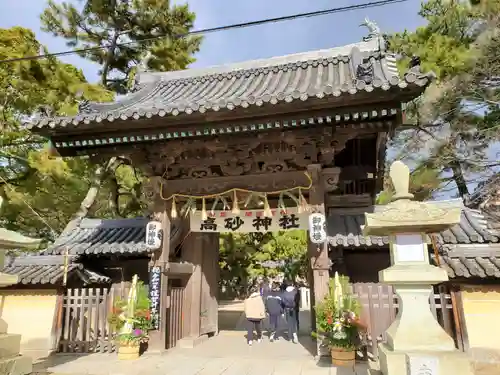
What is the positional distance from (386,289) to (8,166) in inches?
632

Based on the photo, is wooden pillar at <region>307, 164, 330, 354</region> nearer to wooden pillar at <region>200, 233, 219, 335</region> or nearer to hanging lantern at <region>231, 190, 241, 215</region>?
hanging lantern at <region>231, 190, 241, 215</region>

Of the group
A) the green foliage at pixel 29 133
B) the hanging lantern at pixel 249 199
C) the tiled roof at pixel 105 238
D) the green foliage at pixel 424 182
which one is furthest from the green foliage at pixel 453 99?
the green foliage at pixel 29 133

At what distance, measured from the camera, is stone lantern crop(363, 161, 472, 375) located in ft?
12.5

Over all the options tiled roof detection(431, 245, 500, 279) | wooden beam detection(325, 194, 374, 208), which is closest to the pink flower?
wooden beam detection(325, 194, 374, 208)

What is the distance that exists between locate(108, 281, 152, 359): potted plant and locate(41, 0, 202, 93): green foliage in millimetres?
12933

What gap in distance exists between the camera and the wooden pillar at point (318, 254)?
23.5 ft

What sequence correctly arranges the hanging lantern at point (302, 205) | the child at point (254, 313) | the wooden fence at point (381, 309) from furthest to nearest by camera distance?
the child at point (254, 313) → the hanging lantern at point (302, 205) → the wooden fence at point (381, 309)

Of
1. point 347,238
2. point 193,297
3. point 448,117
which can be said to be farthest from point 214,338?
point 448,117

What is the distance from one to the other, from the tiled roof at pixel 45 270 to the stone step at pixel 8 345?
10.5 feet

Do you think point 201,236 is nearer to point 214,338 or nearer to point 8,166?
point 214,338

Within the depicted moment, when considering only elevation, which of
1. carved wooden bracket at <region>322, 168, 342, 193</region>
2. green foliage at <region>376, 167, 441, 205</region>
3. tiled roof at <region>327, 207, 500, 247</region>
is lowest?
tiled roof at <region>327, 207, 500, 247</region>

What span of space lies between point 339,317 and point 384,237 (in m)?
2.41

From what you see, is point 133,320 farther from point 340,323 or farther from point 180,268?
point 340,323

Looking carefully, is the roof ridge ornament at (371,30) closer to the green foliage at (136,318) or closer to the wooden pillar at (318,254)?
the wooden pillar at (318,254)
